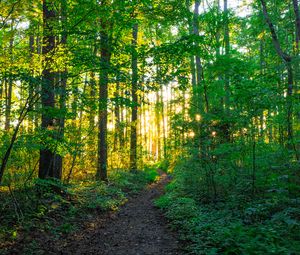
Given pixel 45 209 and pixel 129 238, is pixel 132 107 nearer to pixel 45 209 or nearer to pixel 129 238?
pixel 129 238

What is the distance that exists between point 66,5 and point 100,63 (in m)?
1.84

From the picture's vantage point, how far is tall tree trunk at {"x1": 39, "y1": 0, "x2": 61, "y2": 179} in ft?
21.0

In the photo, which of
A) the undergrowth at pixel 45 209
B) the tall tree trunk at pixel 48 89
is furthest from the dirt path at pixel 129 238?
the tall tree trunk at pixel 48 89

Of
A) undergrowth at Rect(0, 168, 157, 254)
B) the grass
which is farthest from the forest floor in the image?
the grass

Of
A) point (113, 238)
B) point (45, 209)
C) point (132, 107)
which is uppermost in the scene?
point (132, 107)

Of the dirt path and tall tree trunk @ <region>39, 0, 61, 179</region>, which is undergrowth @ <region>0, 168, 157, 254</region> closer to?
the dirt path

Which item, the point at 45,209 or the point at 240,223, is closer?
the point at 240,223

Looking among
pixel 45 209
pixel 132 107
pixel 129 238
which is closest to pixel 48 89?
pixel 132 107

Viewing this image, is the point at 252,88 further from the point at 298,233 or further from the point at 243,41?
the point at 243,41

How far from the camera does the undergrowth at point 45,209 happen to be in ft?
20.6

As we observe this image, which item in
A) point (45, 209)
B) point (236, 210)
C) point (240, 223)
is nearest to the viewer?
point (240, 223)

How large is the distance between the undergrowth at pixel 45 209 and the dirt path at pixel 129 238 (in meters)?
0.67

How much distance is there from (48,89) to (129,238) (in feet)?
14.1

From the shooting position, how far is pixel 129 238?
6957mm
